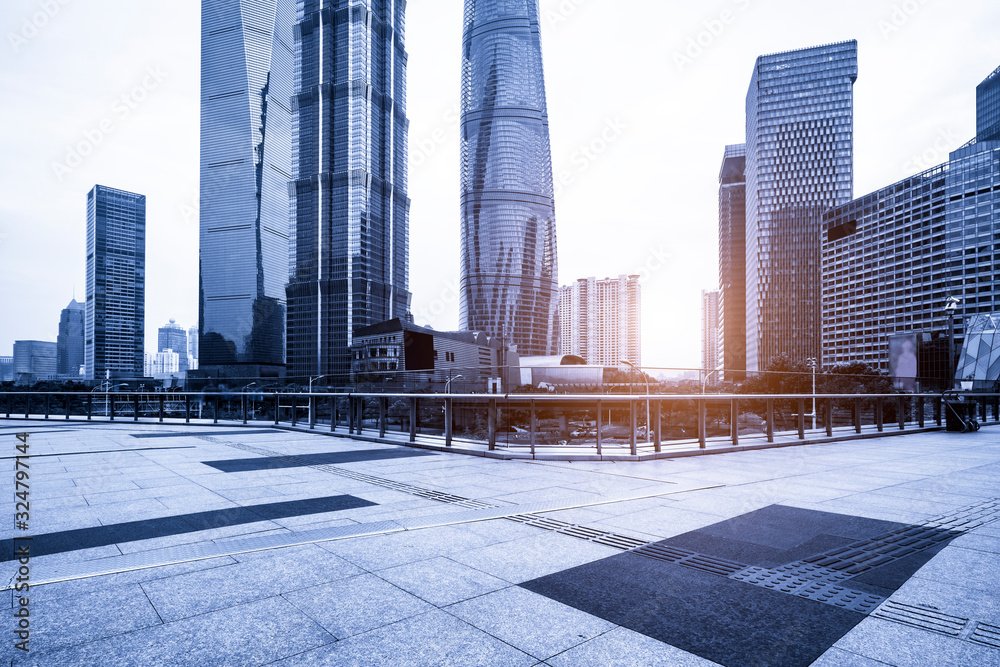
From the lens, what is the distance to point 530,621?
288 cm

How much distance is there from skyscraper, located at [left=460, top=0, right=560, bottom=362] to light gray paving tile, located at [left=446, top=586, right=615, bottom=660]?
6082 inches

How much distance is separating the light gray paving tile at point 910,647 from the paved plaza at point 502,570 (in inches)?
0.5

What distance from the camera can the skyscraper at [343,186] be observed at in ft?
491

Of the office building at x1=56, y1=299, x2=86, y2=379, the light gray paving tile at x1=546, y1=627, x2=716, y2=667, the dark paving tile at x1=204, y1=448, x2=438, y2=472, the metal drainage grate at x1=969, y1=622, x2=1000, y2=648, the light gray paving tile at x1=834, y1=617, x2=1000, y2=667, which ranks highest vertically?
the office building at x1=56, y1=299, x2=86, y2=379

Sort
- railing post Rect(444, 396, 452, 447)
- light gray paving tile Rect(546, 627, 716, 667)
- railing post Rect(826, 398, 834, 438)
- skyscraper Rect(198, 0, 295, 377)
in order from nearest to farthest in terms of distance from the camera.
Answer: light gray paving tile Rect(546, 627, 716, 667) < railing post Rect(444, 396, 452, 447) < railing post Rect(826, 398, 834, 438) < skyscraper Rect(198, 0, 295, 377)

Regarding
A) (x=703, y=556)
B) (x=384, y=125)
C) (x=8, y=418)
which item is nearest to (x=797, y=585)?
(x=703, y=556)

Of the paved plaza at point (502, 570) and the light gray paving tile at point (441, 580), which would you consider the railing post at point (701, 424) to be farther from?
the light gray paving tile at point (441, 580)

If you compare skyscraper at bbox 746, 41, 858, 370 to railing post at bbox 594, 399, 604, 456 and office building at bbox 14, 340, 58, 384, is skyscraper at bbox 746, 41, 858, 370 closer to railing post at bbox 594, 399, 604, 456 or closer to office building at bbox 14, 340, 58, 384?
railing post at bbox 594, 399, 604, 456

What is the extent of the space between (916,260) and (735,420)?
137 m

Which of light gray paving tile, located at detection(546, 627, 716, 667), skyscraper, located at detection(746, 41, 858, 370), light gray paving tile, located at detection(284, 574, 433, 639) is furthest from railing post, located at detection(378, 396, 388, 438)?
skyscraper, located at detection(746, 41, 858, 370)

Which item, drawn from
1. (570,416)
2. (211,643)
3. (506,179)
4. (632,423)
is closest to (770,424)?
(632,423)

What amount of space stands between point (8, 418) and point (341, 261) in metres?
136

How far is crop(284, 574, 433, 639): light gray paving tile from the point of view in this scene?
285 centimetres

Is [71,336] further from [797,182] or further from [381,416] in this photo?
[797,182]
